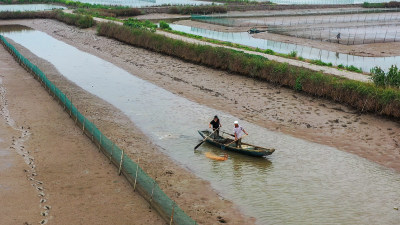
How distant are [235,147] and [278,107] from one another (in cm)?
853

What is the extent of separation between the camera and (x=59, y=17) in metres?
76.3

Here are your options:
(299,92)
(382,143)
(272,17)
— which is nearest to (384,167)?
(382,143)

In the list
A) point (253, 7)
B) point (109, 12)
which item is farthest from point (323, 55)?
point (253, 7)

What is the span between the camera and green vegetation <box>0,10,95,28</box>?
66.2 meters

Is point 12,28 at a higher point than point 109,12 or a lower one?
lower

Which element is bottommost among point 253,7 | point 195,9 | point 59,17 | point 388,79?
point 388,79

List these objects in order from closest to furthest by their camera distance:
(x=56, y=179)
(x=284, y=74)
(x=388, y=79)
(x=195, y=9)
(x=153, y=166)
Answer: (x=56, y=179) < (x=153, y=166) < (x=388, y=79) < (x=284, y=74) < (x=195, y=9)

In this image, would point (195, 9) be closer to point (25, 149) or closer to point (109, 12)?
point (109, 12)

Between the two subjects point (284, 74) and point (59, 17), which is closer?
point (284, 74)

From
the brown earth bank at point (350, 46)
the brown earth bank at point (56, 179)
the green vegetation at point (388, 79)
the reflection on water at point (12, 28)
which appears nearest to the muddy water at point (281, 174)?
the brown earth bank at point (56, 179)

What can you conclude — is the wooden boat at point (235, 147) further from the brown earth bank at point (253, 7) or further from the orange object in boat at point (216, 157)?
the brown earth bank at point (253, 7)

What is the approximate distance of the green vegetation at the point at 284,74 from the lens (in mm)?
25969

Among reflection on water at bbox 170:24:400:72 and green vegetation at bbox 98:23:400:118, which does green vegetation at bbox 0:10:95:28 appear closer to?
green vegetation at bbox 98:23:400:118

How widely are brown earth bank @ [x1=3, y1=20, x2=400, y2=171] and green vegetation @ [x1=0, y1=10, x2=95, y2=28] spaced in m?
24.6
